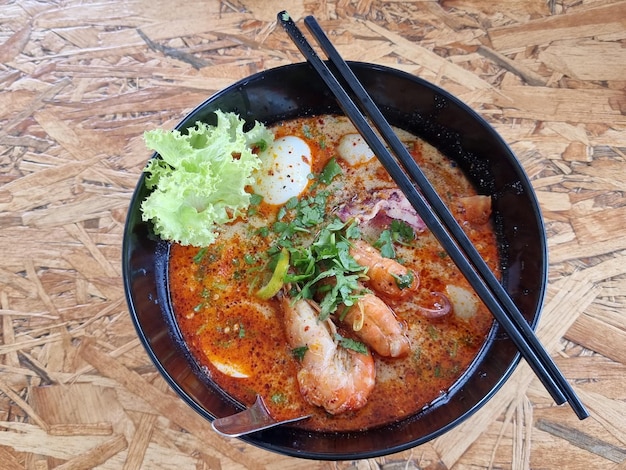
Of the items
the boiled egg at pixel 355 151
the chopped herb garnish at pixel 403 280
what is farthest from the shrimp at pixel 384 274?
the boiled egg at pixel 355 151

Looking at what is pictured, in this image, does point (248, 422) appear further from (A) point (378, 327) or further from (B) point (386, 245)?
(B) point (386, 245)

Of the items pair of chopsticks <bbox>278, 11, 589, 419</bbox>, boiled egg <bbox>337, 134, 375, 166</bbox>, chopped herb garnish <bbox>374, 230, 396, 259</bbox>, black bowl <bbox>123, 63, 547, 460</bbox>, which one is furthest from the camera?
boiled egg <bbox>337, 134, 375, 166</bbox>

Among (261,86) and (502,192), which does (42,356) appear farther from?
(502,192)

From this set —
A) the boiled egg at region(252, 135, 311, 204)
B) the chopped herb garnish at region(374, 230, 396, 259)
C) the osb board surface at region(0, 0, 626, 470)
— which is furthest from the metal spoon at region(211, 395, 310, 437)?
the boiled egg at region(252, 135, 311, 204)

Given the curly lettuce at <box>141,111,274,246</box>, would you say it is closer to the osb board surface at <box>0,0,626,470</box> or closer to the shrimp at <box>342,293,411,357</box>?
the osb board surface at <box>0,0,626,470</box>

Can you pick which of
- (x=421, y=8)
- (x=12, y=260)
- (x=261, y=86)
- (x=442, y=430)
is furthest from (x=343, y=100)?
(x=12, y=260)

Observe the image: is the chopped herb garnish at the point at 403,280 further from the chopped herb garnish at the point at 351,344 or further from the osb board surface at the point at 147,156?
the osb board surface at the point at 147,156
